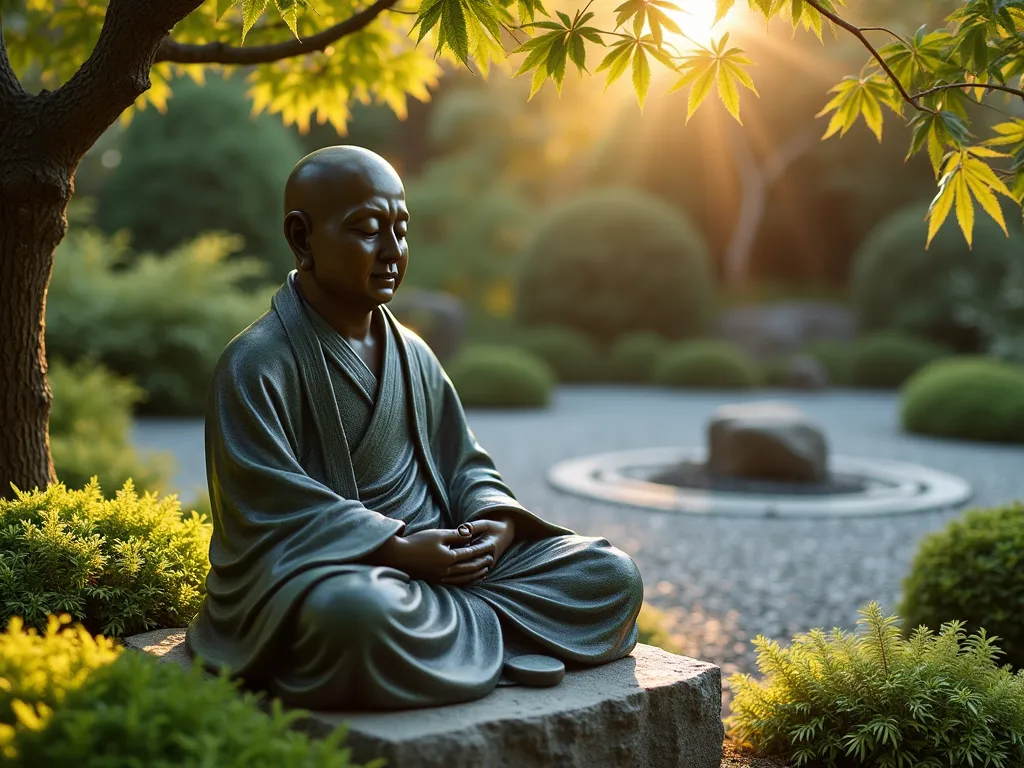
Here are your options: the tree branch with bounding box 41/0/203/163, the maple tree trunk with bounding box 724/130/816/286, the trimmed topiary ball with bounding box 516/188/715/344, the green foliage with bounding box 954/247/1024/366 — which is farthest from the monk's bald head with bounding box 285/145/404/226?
the maple tree trunk with bounding box 724/130/816/286

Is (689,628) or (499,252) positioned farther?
(499,252)

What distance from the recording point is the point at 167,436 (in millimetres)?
13227

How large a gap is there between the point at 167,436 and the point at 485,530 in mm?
10787

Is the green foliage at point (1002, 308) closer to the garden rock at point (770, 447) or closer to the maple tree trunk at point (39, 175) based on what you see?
the garden rock at point (770, 447)

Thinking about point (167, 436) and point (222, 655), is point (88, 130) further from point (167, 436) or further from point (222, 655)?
point (167, 436)

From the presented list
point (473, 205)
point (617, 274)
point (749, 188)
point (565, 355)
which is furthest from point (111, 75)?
point (473, 205)

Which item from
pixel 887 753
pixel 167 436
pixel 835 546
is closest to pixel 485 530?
pixel 887 753

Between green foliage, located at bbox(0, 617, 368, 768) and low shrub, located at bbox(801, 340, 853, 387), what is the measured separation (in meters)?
19.4

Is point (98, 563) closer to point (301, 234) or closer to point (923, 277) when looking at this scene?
point (301, 234)

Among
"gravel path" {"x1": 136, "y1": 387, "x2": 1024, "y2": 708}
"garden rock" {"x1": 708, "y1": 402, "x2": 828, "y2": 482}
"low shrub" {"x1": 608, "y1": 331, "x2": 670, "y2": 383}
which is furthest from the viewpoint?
"low shrub" {"x1": 608, "y1": 331, "x2": 670, "y2": 383}

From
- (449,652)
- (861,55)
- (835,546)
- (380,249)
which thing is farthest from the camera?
(861,55)

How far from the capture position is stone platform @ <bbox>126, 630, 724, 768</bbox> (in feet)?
8.73

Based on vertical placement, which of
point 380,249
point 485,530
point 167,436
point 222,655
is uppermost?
point 380,249

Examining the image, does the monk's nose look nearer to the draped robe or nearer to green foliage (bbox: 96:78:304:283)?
the draped robe
